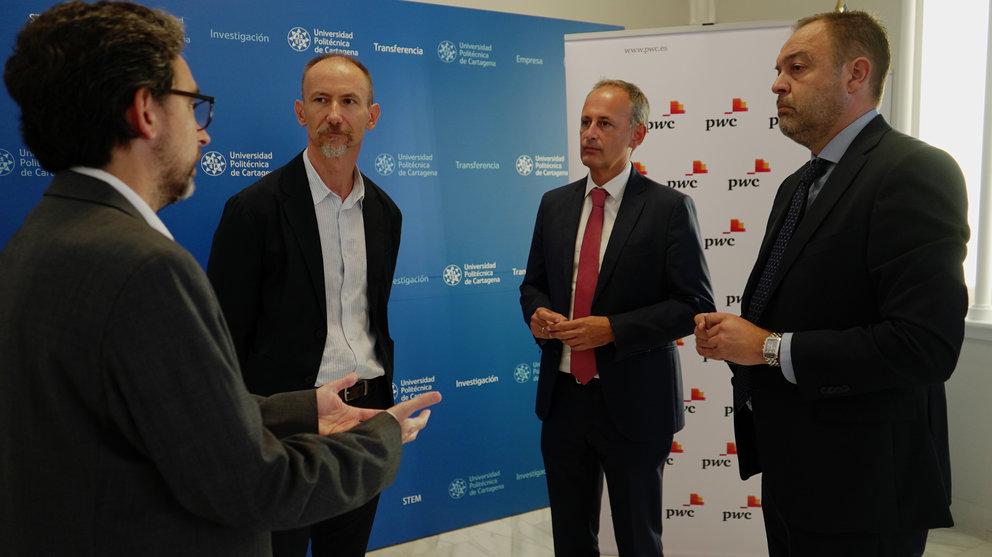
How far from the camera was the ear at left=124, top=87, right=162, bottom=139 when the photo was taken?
0.98 meters

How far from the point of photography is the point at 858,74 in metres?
1.67

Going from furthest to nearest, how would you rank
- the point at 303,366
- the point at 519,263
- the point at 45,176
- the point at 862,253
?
the point at 519,263 < the point at 45,176 < the point at 303,366 < the point at 862,253

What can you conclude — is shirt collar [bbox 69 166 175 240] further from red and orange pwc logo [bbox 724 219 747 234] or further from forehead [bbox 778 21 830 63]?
red and orange pwc logo [bbox 724 219 747 234]

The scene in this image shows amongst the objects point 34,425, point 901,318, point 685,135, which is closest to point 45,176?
point 34,425

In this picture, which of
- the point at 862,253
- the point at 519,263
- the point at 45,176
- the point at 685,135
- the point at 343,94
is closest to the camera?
the point at 862,253

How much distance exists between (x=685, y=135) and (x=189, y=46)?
2.22m

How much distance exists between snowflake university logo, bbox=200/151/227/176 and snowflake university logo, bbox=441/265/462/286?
120cm

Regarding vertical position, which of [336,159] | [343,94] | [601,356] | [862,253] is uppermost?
[343,94]

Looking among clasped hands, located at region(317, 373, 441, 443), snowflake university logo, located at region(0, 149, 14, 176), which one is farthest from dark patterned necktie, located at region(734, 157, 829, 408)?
snowflake university logo, located at region(0, 149, 14, 176)

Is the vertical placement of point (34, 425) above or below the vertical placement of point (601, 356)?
above

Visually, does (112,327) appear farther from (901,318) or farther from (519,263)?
(519,263)

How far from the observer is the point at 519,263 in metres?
3.76

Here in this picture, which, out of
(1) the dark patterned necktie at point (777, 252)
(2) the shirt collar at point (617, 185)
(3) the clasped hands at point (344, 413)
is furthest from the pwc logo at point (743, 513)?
(3) the clasped hands at point (344, 413)

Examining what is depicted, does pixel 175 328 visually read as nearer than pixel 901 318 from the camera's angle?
Yes
